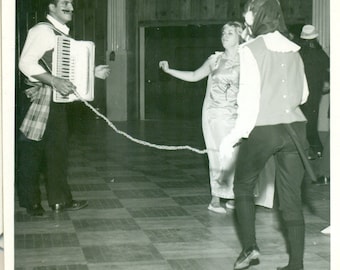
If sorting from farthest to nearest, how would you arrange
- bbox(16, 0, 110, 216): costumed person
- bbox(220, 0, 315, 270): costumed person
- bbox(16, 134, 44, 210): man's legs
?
bbox(16, 134, 44, 210): man's legs < bbox(16, 0, 110, 216): costumed person < bbox(220, 0, 315, 270): costumed person

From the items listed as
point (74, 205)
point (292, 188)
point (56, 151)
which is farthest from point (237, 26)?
point (74, 205)

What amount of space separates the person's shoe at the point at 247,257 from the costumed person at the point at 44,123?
1.07 meters

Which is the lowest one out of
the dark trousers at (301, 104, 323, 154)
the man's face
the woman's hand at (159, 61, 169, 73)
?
the dark trousers at (301, 104, 323, 154)

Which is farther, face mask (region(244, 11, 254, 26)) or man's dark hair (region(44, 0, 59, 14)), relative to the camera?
man's dark hair (region(44, 0, 59, 14))

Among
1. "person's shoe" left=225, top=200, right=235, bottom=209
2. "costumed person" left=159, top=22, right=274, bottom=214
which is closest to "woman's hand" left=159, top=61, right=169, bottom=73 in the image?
"costumed person" left=159, top=22, right=274, bottom=214

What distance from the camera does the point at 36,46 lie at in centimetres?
356

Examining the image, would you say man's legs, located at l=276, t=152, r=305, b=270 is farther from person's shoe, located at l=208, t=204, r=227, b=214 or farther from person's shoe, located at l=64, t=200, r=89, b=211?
person's shoe, located at l=64, t=200, r=89, b=211

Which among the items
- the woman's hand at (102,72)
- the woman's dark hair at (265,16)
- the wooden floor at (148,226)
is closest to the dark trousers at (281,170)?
the wooden floor at (148,226)

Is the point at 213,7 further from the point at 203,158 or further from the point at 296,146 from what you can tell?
the point at 203,158

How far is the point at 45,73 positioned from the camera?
369 cm

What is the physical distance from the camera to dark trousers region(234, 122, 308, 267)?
3.29 metres

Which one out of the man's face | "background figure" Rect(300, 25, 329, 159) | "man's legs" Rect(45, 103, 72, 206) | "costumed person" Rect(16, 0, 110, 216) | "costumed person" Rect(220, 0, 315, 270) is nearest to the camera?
"costumed person" Rect(220, 0, 315, 270)

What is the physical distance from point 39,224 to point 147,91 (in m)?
1.01

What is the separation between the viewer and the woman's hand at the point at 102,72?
11.9ft
